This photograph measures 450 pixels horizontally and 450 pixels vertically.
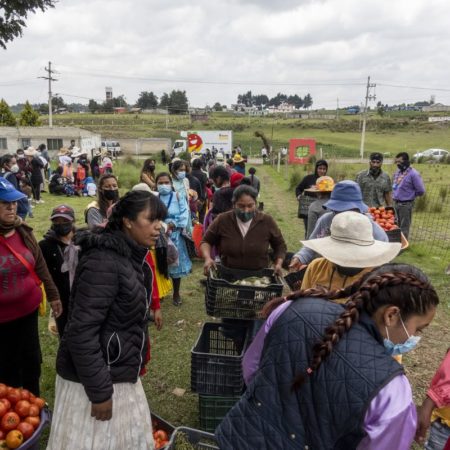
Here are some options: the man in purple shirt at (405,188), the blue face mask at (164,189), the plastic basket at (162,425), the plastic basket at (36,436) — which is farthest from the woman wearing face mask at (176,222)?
the man in purple shirt at (405,188)

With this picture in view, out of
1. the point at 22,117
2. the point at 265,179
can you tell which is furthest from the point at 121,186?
the point at 22,117

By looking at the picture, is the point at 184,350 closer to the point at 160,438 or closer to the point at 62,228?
the point at 160,438

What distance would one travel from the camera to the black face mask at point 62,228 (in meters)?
4.01

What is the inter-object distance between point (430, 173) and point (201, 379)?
27.8m

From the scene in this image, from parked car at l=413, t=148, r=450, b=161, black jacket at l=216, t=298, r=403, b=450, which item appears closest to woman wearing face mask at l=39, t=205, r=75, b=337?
black jacket at l=216, t=298, r=403, b=450

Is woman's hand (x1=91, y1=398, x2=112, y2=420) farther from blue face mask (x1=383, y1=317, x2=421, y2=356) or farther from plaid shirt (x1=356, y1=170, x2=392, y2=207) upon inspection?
plaid shirt (x1=356, y1=170, x2=392, y2=207)

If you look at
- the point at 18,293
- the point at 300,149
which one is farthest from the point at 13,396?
the point at 300,149

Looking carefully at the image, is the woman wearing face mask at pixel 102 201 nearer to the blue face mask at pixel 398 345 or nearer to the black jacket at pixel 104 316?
the black jacket at pixel 104 316

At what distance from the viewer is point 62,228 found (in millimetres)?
4020

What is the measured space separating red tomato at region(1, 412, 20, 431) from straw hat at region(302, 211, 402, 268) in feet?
7.34

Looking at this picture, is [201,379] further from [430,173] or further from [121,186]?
[430,173]

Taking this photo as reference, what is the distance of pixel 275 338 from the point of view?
1667 mm

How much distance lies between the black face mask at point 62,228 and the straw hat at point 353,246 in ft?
7.93

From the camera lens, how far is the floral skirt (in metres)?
2.35
